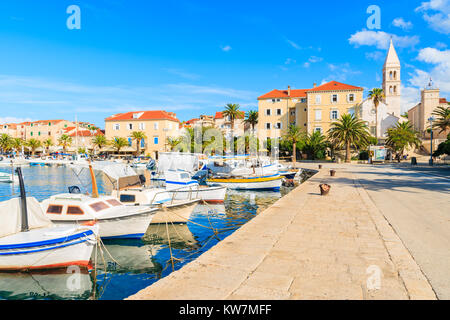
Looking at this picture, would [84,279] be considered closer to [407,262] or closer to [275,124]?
[407,262]

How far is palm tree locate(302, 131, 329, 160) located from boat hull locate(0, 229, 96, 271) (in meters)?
65.2

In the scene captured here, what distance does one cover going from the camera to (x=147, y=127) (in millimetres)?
91000

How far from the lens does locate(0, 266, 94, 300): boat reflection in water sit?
8.94m

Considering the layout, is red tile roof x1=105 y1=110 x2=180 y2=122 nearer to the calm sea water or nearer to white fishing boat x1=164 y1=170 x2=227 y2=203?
white fishing boat x1=164 y1=170 x2=227 y2=203

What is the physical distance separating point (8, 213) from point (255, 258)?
875 centimetres

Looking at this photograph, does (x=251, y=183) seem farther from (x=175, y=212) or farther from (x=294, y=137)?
(x=294, y=137)

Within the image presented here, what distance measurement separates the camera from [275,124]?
81750 mm

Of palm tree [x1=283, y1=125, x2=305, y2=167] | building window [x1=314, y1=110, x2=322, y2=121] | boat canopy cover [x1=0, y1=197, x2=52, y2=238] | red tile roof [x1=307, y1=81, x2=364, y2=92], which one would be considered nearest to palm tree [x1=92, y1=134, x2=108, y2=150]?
palm tree [x1=283, y1=125, x2=305, y2=167]

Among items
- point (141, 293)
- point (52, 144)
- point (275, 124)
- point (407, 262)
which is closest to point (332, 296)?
point (407, 262)

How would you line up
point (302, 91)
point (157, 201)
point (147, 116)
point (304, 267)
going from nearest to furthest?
point (304, 267) < point (157, 201) < point (302, 91) < point (147, 116)

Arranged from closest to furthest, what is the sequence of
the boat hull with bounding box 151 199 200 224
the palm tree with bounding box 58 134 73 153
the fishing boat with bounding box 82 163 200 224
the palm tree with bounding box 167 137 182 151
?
the fishing boat with bounding box 82 163 200 224 → the boat hull with bounding box 151 199 200 224 → the palm tree with bounding box 167 137 182 151 → the palm tree with bounding box 58 134 73 153

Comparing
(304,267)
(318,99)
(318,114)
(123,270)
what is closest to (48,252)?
(123,270)

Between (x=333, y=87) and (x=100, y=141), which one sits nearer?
(x=333, y=87)

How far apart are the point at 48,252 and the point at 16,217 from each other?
2133 mm
